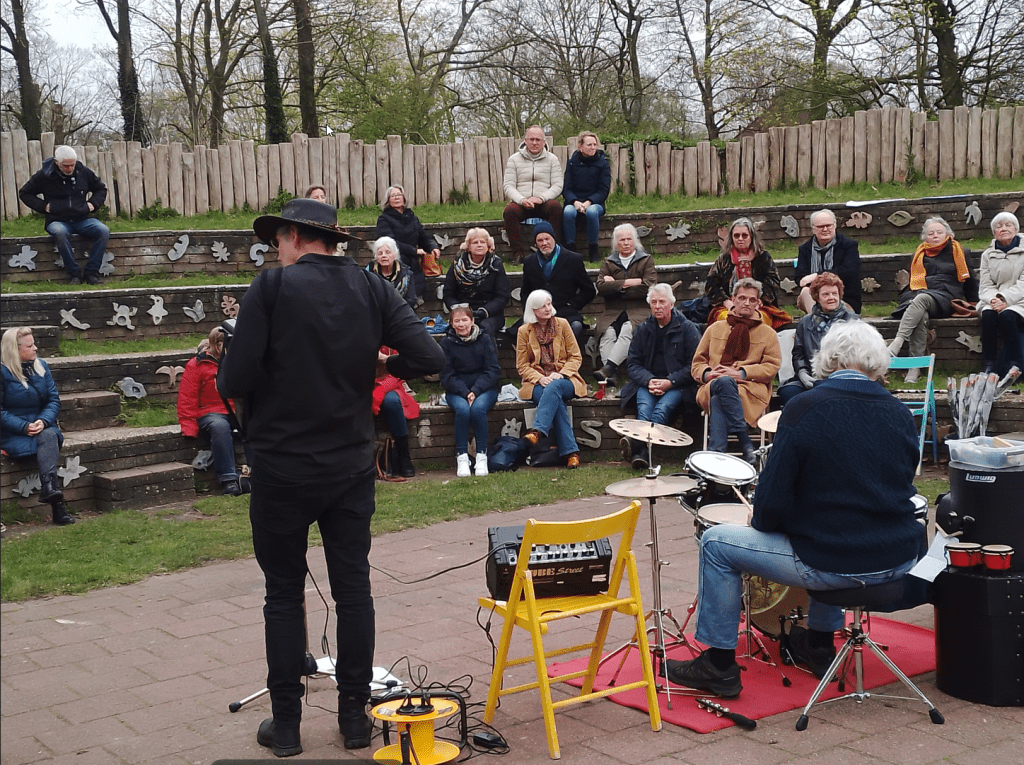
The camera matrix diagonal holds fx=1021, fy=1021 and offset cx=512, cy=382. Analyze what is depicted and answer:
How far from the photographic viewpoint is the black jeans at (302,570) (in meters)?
3.79

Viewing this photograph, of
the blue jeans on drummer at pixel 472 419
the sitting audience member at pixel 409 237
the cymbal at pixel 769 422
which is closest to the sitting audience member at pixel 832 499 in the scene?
the cymbal at pixel 769 422

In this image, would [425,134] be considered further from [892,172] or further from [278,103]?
[892,172]

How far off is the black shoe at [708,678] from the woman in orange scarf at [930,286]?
6.42m

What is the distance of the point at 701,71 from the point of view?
86.4 ft

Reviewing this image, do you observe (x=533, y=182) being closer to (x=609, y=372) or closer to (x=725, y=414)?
(x=609, y=372)

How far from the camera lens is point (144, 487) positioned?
8.31 meters

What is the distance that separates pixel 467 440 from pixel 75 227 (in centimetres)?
532

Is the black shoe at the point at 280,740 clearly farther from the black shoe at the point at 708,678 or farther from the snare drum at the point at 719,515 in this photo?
the snare drum at the point at 719,515

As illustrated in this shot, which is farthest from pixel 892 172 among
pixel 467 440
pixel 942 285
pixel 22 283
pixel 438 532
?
pixel 22 283

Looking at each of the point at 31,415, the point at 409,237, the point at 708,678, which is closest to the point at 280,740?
the point at 708,678

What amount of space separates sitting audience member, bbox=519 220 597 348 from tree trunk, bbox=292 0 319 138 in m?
11.7

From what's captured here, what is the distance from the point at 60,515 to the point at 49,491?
202 millimetres

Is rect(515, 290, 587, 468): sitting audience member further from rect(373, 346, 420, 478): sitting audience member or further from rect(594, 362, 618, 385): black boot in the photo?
rect(373, 346, 420, 478): sitting audience member

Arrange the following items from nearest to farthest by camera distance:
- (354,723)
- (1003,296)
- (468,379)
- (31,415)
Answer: (354,723) < (31,415) < (1003,296) < (468,379)
